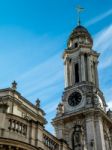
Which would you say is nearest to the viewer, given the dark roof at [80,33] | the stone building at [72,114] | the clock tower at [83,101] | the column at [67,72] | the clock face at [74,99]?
the stone building at [72,114]

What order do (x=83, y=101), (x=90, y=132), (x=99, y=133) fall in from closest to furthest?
(x=99, y=133)
(x=90, y=132)
(x=83, y=101)

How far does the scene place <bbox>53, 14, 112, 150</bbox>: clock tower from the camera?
175ft

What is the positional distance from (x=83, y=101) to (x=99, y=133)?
7.52 metres

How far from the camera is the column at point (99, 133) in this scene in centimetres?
5137

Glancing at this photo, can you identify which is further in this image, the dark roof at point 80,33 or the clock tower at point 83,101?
the dark roof at point 80,33

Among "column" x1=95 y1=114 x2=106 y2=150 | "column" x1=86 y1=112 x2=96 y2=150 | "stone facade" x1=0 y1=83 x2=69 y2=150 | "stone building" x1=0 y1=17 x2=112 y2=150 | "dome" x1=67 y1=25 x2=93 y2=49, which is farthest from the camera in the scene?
"dome" x1=67 y1=25 x2=93 y2=49

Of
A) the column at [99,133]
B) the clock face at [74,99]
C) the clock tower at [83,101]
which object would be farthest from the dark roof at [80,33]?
the column at [99,133]

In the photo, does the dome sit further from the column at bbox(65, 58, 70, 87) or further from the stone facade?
the stone facade

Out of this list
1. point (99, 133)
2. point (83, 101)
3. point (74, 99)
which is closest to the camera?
point (99, 133)

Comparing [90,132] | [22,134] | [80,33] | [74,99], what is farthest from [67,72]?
[22,134]

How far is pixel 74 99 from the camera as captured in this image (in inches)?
2352

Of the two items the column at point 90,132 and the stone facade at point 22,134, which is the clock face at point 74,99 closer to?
the column at point 90,132

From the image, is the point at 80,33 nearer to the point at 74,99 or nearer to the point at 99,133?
the point at 74,99

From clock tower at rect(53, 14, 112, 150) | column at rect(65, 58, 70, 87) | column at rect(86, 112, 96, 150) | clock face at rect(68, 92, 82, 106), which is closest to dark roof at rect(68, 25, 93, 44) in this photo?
clock tower at rect(53, 14, 112, 150)
